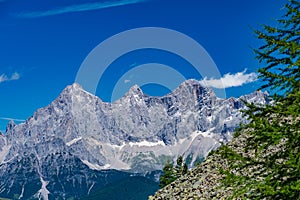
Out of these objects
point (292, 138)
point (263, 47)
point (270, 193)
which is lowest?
point (270, 193)

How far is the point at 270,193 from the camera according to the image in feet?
46.9

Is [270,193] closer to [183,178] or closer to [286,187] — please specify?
[286,187]

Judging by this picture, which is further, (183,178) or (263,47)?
(183,178)

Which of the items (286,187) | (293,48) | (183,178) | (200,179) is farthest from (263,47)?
(183,178)

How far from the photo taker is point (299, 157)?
14258 millimetres

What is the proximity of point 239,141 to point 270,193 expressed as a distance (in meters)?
28.8

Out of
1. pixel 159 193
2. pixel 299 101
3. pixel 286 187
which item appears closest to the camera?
pixel 286 187

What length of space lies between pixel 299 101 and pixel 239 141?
28.1 m

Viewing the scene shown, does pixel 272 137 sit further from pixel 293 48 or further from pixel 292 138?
pixel 293 48

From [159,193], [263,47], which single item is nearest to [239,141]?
[159,193]

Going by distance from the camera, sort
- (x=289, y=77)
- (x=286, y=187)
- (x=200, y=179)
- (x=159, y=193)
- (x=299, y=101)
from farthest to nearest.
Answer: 1. (x=159, y=193)
2. (x=200, y=179)
3. (x=289, y=77)
4. (x=299, y=101)
5. (x=286, y=187)

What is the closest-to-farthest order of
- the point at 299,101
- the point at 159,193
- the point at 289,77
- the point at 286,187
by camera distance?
the point at 286,187 → the point at 299,101 → the point at 289,77 → the point at 159,193

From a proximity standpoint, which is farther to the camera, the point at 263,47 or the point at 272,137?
the point at 263,47

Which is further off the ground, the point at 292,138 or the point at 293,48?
the point at 293,48
